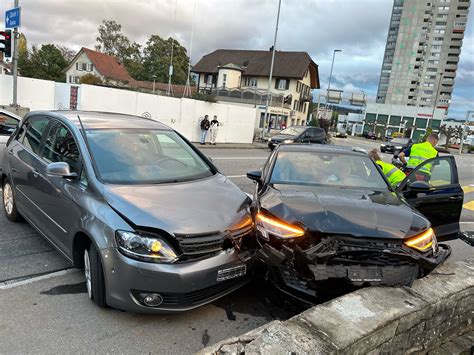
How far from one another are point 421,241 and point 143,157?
2.82m

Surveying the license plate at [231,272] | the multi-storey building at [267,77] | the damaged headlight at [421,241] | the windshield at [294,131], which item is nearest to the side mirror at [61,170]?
the license plate at [231,272]

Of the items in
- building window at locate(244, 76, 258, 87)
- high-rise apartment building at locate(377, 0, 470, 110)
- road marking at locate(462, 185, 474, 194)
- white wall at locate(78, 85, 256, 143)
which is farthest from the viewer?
high-rise apartment building at locate(377, 0, 470, 110)

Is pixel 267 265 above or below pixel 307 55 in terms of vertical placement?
below

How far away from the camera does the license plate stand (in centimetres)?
297

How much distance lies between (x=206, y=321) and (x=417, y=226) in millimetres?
2004

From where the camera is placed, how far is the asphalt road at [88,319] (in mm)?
2680

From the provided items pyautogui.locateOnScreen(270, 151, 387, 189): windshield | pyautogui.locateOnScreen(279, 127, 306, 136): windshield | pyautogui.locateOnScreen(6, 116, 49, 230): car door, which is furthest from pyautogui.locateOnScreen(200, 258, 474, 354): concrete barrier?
pyautogui.locateOnScreen(279, 127, 306, 136): windshield

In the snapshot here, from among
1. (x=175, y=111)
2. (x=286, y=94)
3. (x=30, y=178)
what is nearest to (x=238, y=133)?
(x=175, y=111)

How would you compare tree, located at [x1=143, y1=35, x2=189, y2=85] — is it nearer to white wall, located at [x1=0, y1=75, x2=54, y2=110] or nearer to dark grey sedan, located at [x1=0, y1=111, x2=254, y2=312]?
white wall, located at [x1=0, y1=75, x2=54, y2=110]

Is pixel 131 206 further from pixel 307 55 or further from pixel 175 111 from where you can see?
pixel 307 55

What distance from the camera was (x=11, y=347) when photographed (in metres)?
2.55

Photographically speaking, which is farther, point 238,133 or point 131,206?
point 238,133

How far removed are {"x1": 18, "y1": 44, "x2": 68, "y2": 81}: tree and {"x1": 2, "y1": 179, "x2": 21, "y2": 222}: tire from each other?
57063mm

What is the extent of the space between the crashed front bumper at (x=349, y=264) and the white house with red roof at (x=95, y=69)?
59.2 metres
